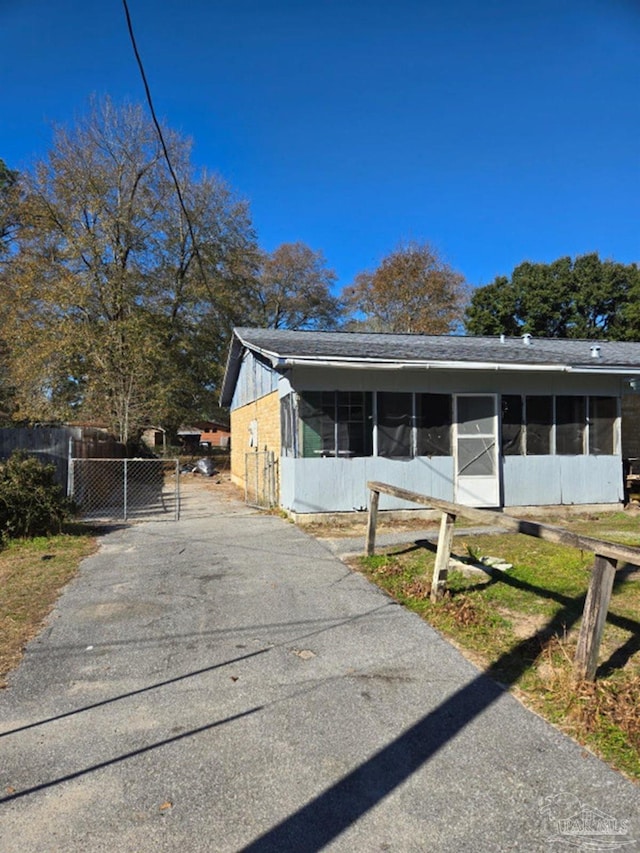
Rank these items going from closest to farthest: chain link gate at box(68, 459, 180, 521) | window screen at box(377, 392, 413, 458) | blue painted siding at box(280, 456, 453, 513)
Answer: blue painted siding at box(280, 456, 453, 513)
window screen at box(377, 392, 413, 458)
chain link gate at box(68, 459, 180, 521)

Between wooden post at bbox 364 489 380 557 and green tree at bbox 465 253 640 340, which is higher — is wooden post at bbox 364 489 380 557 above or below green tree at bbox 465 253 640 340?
below

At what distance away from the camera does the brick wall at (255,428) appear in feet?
40.6

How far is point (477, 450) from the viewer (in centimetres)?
1089

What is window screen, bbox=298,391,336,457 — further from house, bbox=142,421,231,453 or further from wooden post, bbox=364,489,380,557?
house, bbox=142,421,231,453

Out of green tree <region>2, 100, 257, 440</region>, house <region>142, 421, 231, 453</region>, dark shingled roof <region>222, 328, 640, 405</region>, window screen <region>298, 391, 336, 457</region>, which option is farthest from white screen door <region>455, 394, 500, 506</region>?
house <region>142, 421, 231, 453</region>

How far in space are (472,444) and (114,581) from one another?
23.8ft

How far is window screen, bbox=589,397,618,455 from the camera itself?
11.6 m

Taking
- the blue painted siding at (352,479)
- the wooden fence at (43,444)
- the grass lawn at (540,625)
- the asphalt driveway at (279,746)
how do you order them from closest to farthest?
the asphalt driveway at (279,746), the grass lawn at (540,625), the blue painted siding at (352,479), the wooden fence at (43,444)

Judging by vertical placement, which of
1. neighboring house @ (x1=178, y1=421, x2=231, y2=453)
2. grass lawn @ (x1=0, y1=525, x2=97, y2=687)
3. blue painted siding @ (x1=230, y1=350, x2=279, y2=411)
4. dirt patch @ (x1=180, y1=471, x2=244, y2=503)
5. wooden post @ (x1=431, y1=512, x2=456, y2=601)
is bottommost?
dirt patch @ (x1=180, y1=471, x2=244, y2=503)

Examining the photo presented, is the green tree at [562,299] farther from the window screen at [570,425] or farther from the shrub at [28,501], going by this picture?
the shrub at [28,501]

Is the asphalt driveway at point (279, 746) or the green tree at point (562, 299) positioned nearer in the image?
the asphalt driveway at point (279, 746)

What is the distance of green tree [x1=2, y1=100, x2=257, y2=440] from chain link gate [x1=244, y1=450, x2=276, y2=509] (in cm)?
899

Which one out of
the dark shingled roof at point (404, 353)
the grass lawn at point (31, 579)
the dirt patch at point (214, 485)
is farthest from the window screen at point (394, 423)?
the dirt patch at point (214, 485)

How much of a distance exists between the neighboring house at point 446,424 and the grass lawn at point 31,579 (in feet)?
12.6
